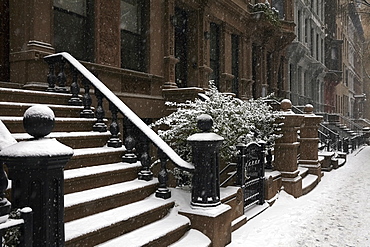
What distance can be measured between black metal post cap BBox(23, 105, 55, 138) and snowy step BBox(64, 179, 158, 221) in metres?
1.32

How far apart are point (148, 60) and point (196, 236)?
5.99 m

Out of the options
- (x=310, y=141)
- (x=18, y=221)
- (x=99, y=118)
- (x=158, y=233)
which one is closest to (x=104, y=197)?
(x=158, y=233)

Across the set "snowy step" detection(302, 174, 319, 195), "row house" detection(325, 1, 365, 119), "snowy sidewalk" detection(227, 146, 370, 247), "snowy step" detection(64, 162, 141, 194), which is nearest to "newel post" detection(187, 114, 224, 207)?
"snowy sidewalk" detection(227, 146, 370, 247)

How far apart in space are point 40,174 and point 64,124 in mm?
3177

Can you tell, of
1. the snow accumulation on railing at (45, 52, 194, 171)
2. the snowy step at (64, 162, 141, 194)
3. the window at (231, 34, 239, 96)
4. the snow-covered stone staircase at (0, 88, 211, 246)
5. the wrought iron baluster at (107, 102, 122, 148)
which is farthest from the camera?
the window at (231, 34, 239, 96)

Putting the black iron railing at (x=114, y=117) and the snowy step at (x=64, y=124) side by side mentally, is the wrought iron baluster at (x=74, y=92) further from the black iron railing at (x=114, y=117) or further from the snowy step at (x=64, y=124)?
the snowy step at (x=64, y=124)

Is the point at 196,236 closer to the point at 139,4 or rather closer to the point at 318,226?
the point at 318,226

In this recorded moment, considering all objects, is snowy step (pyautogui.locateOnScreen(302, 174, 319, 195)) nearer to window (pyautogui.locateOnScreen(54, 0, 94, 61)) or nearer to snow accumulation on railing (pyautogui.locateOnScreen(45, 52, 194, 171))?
snow accumulation on railing (pyautogui.locateOnScreen(45, 52, 194, 171))

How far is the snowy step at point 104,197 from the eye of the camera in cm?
420

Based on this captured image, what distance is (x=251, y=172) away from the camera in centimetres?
762

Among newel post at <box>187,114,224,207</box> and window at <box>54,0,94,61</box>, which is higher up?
window at <box>54,0,94,61</box>

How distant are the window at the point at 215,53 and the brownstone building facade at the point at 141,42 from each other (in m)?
0.04

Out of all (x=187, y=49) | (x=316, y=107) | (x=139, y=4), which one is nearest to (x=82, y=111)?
(x=139, y=4)

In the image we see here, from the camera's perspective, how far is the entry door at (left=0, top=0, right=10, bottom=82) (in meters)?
7.15
